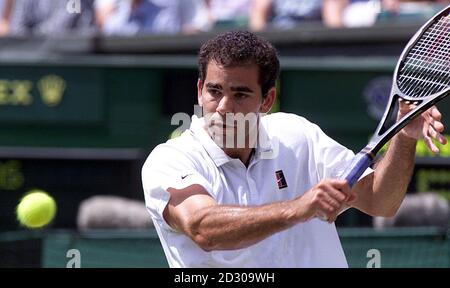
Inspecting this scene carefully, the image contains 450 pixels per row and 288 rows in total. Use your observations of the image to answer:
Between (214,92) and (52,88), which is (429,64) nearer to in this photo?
(214,92)

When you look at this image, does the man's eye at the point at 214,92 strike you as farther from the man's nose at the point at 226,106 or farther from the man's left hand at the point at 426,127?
the man's left hand at the point at 426,127

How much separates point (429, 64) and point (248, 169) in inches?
30.7

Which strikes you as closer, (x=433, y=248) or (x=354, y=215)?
(x=433, y=248)

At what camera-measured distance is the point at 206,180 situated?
161 inches

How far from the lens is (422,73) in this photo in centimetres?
434

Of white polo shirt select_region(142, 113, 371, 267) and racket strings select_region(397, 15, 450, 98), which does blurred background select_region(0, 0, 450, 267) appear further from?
white polo shirt select_region(142, 113, 371, 267)

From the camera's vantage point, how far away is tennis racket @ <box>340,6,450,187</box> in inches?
Result: 161

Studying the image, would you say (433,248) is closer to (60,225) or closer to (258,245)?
(60,225)

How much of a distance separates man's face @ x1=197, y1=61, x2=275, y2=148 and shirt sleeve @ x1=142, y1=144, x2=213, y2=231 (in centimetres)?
13

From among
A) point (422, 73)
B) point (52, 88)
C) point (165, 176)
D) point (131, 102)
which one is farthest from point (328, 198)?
point (52, 88)

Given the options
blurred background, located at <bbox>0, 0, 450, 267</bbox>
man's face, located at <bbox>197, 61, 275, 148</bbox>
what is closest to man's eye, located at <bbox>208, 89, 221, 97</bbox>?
man's face, located at <bbox>197, 61, 275, 148</bbox>

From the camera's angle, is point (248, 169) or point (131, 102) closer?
point (248, 169)

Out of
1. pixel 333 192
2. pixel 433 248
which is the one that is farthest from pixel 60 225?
pixel 333 192
